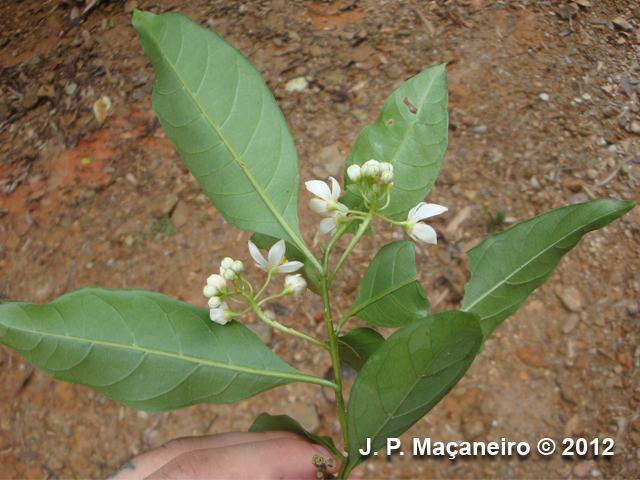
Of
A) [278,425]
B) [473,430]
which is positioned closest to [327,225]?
[278,425]

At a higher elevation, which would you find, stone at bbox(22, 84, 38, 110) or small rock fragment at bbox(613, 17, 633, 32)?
stone at bbox(22, 84, 38, 110)

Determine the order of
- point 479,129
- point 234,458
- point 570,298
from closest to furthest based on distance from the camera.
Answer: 1. point 234,458
2. point 570,298
3. point 479,129

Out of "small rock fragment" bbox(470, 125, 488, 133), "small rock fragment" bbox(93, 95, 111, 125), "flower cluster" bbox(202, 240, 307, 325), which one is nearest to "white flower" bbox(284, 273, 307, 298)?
"flower cluster" bbox(202, 240, 307, 325)

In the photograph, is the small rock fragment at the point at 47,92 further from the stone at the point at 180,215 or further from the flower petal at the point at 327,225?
the flower petal at the point at 327,225

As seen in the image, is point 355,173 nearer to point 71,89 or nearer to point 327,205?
point 327,205

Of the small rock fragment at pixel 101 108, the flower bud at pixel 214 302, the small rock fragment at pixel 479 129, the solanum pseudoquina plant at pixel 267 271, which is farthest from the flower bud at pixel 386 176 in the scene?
the small rock fragment at pixel 101 108

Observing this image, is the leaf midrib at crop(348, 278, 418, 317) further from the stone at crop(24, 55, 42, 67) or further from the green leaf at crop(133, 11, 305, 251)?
the stone at crop(24, 55, 42, 67)

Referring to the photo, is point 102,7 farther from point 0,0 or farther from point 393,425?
point 393,425
